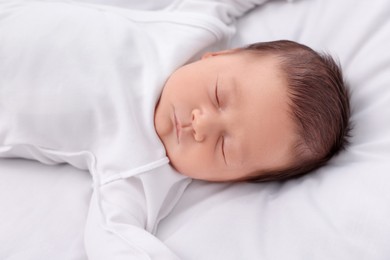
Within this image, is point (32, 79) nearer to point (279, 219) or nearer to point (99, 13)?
point (99, 13)

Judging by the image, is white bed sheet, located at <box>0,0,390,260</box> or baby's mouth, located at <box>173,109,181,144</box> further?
baby's mouth, located at <box>173,109,181,144</box>

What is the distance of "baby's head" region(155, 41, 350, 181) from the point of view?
1.02 metres

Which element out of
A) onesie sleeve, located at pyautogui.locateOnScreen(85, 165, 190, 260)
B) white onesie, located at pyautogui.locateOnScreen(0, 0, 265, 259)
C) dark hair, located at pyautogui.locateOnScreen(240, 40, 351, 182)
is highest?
dark hair, located at pyautogui.locateOnScreen(240, 40, 351, 182)

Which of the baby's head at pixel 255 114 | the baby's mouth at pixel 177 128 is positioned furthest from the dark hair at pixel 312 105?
the baby's mouth at pixel 177 128

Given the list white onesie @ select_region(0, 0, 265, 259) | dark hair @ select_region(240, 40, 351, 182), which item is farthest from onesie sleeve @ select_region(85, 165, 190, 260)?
dark hair @ select_region(240, 40, 351, 182)

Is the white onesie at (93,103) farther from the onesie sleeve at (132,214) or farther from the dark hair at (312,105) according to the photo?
the dark hair at (312,105)

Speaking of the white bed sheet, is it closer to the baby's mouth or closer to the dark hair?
the dark hair

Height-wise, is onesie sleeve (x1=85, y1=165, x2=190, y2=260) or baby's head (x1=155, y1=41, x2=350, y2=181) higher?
baby's head (x1=155, y1=41, x2=350, y2=181)

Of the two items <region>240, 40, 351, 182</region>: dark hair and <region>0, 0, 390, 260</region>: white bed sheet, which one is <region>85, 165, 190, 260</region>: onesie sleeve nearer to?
<region>0, 0, 390, 260</region>: white bed sheet

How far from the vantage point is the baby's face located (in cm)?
102

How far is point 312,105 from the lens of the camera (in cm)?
103

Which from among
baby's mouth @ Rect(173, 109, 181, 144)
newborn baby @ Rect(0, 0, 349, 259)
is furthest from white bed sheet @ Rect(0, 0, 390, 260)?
baby's mouth @ Rect(173, 109, 181, 144)

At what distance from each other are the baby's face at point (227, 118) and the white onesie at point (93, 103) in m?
0.05

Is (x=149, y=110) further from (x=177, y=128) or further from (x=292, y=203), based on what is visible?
(x=292, y=203)
